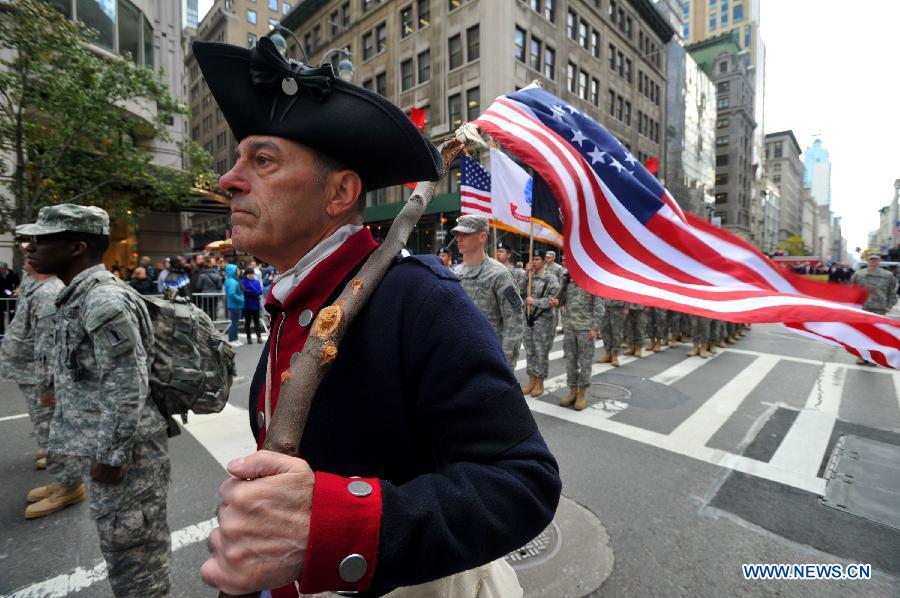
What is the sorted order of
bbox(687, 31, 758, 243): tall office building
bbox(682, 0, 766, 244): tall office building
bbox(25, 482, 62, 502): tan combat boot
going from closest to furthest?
1. bbox(25, 482, 62, 502): tan combat boot
2. bbox(687, 31, 758, 243): tall office building
3. bbox(682, 0, 766, 244): tall office building

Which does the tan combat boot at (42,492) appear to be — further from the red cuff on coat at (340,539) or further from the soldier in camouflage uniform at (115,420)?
the red cuff on coat at (340,539)

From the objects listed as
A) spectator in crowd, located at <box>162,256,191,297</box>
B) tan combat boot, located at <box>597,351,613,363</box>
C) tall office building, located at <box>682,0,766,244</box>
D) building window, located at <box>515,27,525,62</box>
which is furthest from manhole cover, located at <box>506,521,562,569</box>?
tall office building, located at <box>682,0,766,244</box>

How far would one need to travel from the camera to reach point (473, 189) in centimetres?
791

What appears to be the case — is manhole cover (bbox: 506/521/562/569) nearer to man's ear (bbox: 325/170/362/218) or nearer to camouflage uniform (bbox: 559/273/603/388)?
man's ear (bbox: 325/170/362/218)

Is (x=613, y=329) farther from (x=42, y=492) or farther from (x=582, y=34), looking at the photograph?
(x=582, y=34)

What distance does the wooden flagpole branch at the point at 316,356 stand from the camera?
92 cm

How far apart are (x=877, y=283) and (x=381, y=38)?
29812 mm

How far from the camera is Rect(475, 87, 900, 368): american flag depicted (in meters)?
1.84

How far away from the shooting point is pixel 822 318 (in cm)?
177

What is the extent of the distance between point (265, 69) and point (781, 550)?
4.13 m

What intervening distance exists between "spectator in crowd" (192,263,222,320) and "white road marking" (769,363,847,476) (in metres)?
13.4

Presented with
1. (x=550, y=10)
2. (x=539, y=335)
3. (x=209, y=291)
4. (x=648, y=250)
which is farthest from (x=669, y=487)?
(x=550, y=10)

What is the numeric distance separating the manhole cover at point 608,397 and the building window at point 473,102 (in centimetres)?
2046

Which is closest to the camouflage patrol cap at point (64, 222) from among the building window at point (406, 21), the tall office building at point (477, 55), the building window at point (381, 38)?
the tall office building at point (477, 55)
